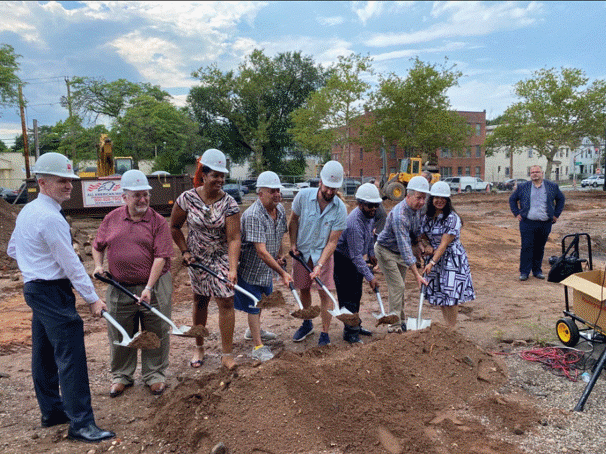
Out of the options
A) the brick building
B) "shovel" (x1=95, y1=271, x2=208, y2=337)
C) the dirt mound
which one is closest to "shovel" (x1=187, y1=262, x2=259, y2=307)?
"shovel" (x1=95, y1=271, x2=208, y2=337)

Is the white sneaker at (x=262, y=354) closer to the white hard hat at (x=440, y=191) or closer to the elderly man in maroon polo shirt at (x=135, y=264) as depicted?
→ the elderly man in maroon polo shirt at (x=135, y=264)

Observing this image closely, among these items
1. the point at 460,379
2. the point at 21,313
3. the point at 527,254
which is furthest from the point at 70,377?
the point at 527,254

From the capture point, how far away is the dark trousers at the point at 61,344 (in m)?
3.13

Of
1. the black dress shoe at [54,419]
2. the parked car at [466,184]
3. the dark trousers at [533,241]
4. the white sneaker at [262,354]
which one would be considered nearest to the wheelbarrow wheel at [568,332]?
the white sneaker at [262,354]

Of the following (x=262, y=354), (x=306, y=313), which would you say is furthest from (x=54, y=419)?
(x=306, y=313)

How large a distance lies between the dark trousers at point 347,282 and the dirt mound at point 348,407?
1.01 metres

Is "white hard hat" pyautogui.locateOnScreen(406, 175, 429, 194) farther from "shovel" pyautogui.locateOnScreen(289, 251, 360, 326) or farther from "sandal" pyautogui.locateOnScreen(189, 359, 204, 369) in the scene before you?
"sandal" pyautogui.locateOnScreen(189, 359, 204, 369)

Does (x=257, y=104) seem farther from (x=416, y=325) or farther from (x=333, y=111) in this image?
(x=416, y=325)

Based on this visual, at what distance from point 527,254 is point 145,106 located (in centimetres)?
3093

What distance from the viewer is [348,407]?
3412 mm

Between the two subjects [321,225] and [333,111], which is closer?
[321,225]

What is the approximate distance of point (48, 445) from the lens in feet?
10.4

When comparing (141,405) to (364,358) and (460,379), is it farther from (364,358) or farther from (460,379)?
(460,379)

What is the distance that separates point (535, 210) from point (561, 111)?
3314cm
